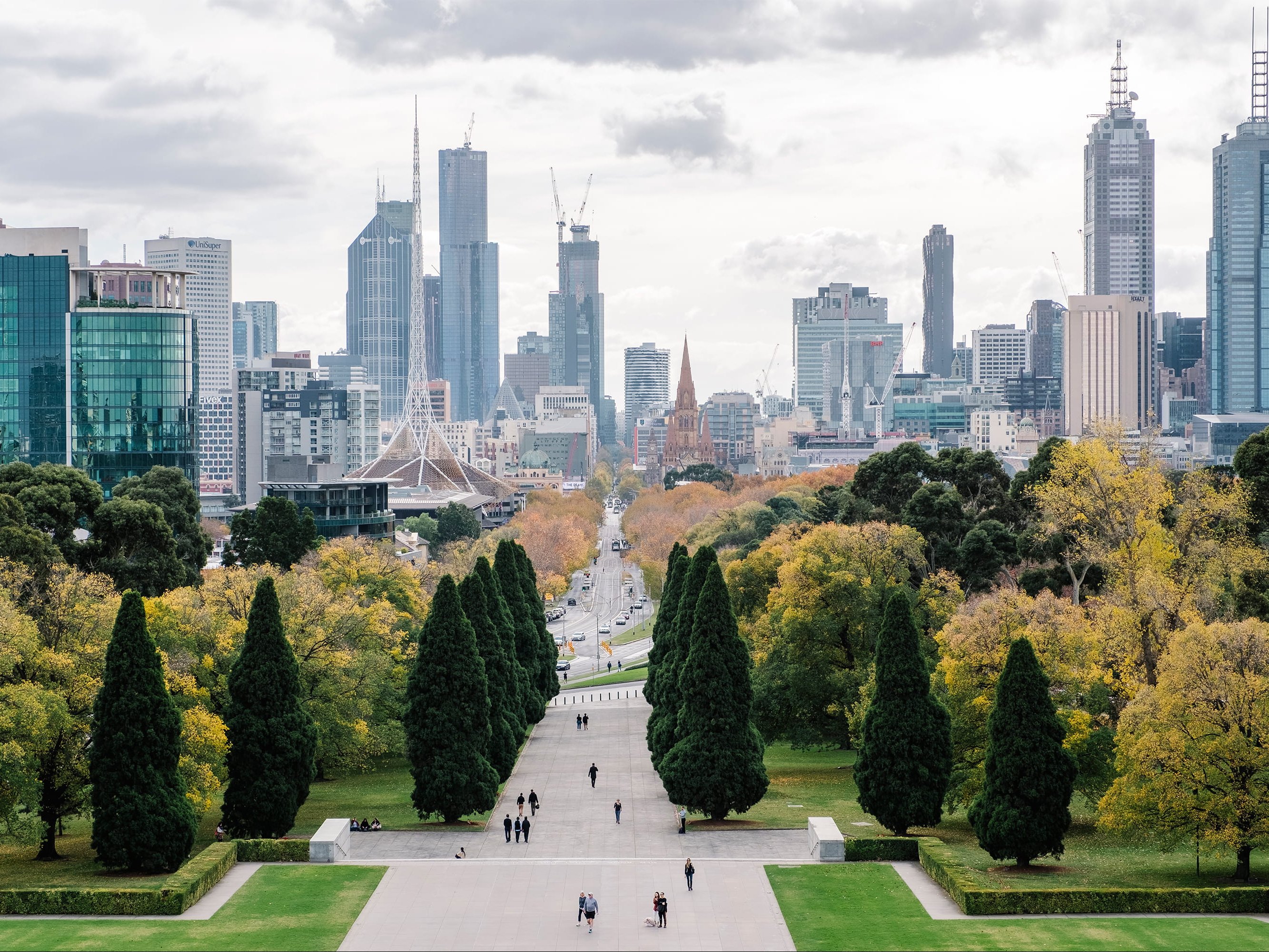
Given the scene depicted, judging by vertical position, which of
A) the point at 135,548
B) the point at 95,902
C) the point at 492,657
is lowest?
the point at 95,902

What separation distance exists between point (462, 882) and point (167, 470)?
66.9 m

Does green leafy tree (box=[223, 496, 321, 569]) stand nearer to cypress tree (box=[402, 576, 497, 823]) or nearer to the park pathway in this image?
the park pathway

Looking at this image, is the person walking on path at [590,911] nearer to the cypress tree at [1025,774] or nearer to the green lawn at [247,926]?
the green lawn at [247,926]

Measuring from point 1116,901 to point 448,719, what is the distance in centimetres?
2529

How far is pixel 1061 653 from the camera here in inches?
2270

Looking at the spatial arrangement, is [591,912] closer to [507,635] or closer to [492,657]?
[492,657]

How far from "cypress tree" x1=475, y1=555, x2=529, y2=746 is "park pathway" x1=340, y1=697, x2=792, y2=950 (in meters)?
7.61

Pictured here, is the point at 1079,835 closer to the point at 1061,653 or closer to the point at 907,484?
the point at 1061,653

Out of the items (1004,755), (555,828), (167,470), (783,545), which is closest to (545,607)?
(167,470)

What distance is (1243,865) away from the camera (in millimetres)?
47844

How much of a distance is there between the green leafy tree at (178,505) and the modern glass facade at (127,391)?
36.1 m

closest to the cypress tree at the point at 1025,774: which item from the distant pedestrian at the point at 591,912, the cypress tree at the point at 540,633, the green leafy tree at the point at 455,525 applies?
the distant pedestrian at the point at 591,912

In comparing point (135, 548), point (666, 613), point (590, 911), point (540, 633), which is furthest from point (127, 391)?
point (590, 911)

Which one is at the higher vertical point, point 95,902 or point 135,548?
point 135,548
